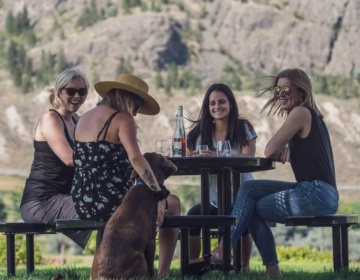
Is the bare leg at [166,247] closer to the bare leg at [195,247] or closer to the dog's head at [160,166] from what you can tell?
the dog's head at [160,166]

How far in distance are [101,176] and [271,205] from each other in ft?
4.01

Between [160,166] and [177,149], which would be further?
[177,149]

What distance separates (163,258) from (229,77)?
7061 cm

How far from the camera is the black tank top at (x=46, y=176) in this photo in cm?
728

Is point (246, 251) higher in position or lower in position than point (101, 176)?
lower

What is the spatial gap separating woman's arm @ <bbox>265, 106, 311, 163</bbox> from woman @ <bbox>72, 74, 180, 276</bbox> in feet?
2.94

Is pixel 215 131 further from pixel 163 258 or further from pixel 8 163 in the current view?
pixel 8 163

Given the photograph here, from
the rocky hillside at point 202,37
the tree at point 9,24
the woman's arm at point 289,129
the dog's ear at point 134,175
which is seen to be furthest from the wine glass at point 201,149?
the tree at point 9,24

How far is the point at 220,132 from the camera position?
7945 mm

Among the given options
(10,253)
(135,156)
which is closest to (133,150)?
(135,156)

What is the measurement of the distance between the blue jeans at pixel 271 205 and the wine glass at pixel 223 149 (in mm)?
354

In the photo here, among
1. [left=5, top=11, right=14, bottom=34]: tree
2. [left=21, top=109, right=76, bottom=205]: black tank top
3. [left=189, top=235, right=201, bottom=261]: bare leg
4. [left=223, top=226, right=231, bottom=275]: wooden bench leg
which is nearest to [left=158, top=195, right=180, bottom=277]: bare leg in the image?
[left=223, top=226, right=231, bottom=275]: wooden bench leg

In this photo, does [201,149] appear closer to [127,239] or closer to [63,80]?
[63,80]

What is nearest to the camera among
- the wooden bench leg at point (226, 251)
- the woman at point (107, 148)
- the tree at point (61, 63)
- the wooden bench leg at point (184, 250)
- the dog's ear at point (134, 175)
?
the dog's ear at point (134, 175)
